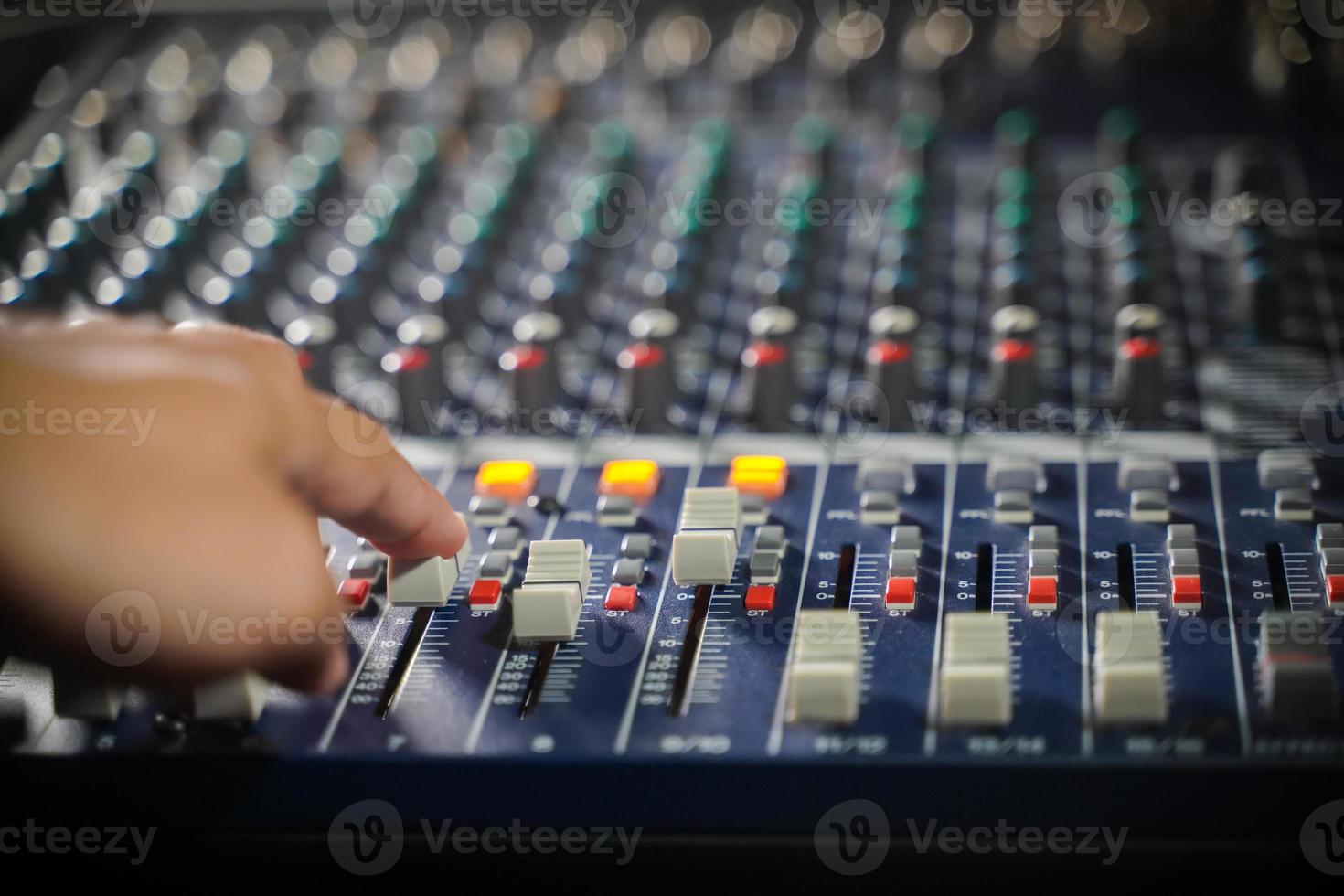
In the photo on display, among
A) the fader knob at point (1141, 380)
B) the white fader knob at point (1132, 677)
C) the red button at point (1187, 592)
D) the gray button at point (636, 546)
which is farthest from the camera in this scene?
the fader knob at point (1141, 380)

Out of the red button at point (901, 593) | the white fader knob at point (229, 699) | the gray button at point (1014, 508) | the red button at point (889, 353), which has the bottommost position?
the white fader knob at point (229, 699)

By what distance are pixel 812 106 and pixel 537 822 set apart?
1.02 m

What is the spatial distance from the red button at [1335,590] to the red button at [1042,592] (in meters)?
0.17

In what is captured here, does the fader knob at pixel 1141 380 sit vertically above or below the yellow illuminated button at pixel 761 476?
above

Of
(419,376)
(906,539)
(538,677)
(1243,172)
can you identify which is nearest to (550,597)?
(538,677)

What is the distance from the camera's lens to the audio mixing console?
86 cm

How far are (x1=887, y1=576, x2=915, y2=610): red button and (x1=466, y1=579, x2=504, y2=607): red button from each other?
278mm

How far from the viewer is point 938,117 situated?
1.58 metres

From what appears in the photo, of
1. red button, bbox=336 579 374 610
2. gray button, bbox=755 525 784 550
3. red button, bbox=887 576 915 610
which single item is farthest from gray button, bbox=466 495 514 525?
red button, bbox=887 576 915 610

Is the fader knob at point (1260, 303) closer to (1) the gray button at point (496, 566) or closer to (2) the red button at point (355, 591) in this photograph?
(1) the gray button at point (496, 566)

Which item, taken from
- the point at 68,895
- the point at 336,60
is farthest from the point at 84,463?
the point at 336,60

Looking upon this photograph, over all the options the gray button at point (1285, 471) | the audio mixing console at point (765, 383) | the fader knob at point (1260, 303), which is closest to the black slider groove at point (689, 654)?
the audio mixing console at point (765, 383)

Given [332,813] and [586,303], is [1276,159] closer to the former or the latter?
[586,303]

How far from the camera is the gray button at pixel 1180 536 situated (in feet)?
3.19
